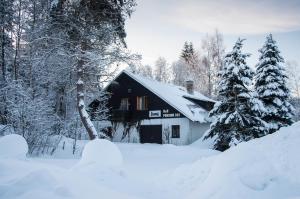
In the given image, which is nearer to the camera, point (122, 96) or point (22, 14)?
point (22, 14)

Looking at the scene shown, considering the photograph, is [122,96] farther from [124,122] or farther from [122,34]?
[122,34]

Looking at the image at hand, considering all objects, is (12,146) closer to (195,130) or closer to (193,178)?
(193,178)

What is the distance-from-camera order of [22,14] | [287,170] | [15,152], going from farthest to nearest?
[22,14]
[15,152]
[287,170]

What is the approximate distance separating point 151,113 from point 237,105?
10.9 meters

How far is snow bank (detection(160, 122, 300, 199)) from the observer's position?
486 cm

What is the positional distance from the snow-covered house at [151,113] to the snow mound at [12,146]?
17.4 m

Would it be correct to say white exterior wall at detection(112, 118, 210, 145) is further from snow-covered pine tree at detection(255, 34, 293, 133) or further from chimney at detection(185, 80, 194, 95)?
snow-covered pine tree at detection(255, 34, 293, 133)

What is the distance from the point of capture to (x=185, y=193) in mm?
6711

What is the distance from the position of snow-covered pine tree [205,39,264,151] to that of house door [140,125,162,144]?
894 centimetres

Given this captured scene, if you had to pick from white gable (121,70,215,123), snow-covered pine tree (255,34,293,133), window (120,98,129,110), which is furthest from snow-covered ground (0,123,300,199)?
window (120,98,129,110)

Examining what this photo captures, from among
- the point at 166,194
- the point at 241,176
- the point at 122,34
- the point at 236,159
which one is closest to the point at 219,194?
the point at 241,176

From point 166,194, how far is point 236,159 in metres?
2.03

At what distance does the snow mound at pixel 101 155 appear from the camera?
8200 mm

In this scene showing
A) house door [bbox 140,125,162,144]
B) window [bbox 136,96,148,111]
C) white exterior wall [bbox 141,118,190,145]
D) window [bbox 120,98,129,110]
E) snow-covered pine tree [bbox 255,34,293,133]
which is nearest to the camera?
snow-covered pine tree [bbox 255,34,293,133]
